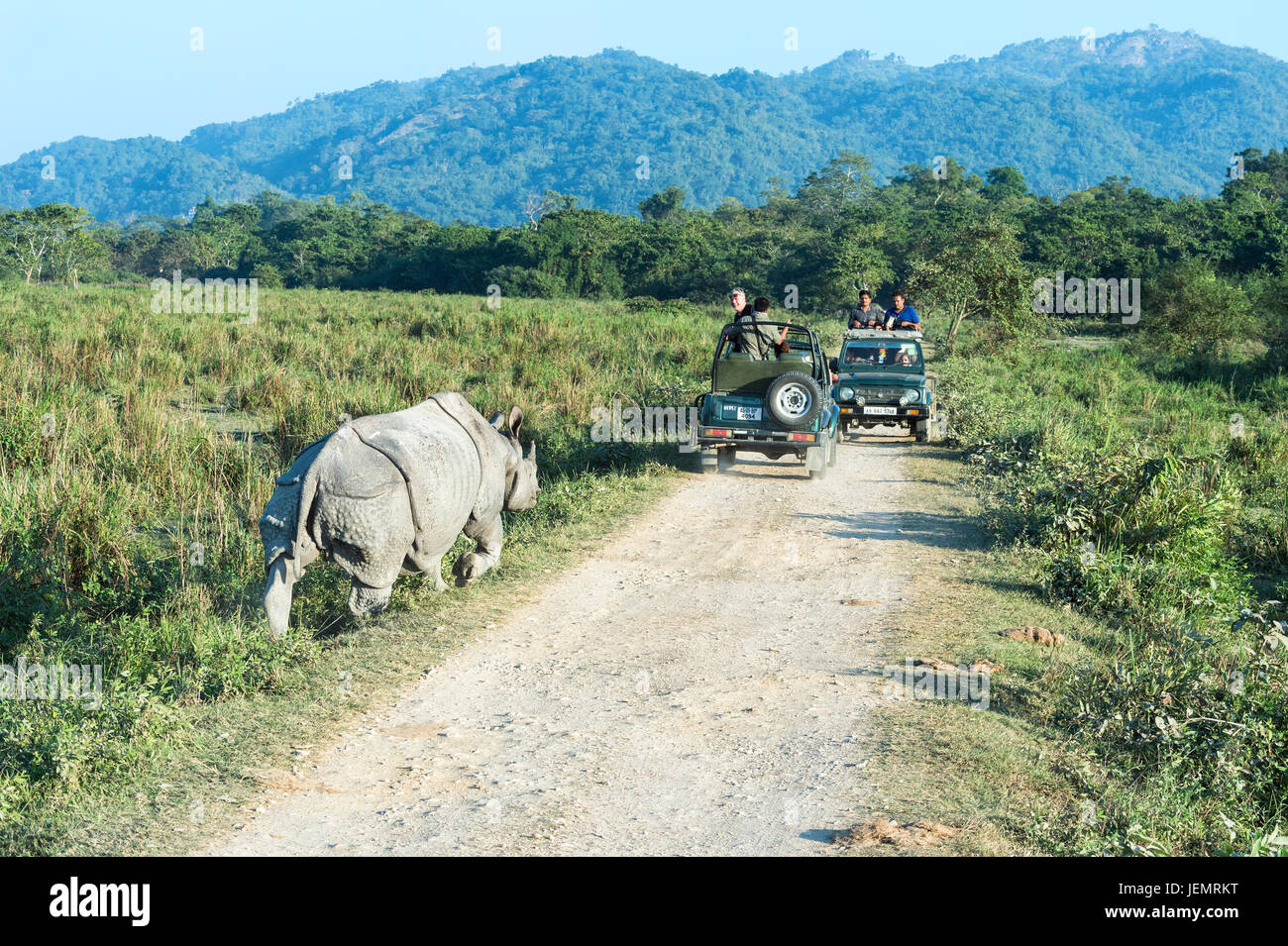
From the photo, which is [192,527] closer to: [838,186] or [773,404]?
[773,404]

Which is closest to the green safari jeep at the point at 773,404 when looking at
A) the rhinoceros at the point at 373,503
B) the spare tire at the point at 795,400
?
the spare tire at the point at 795,400

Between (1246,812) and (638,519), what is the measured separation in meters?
6.37

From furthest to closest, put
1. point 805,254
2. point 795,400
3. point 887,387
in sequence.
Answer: point 805,254 < point 887,387 < point 795,400

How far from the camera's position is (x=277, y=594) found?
648 centimetres

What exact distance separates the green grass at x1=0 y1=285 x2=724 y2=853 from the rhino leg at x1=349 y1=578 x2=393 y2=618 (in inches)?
8.1

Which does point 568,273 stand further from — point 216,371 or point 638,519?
point 638,519

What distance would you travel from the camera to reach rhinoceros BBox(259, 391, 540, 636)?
6.43m

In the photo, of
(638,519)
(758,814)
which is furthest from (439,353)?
(758,814)

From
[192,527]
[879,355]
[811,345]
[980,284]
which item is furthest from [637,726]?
[980,284]

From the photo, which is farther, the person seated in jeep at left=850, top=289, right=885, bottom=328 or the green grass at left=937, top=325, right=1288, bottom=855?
the person seated in jeep at left=850, top=289, right=885, bottom=328

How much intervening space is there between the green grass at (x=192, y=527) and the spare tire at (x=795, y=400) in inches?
66.3

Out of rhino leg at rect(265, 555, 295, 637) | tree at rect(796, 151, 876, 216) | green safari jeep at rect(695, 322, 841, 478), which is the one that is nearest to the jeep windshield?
green safari jeep at rect(695, 322, 841, 478)

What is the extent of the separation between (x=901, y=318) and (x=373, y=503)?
43.2 feet

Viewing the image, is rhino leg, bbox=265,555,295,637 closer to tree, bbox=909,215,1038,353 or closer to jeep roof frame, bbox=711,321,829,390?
jeep roof frame, bbox=711,321,829,390
